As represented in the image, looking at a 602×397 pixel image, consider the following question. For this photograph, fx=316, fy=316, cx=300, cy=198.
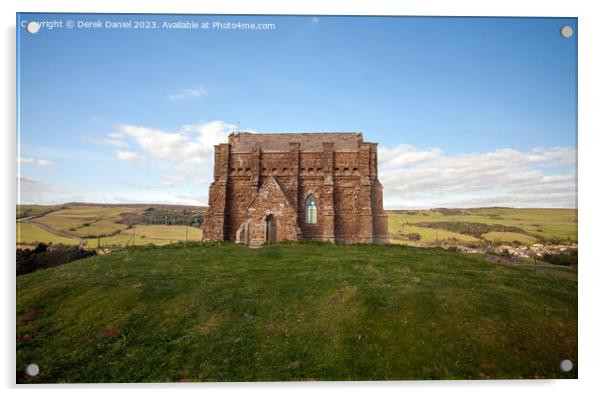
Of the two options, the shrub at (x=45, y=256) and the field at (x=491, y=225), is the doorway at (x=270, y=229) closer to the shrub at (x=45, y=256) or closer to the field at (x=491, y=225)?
the field at (x=491, y=225)

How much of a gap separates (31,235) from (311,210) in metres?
14.8


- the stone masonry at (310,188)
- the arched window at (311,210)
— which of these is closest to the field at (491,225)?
the stone masonry at (310,188)

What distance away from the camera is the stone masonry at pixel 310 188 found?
2038cm

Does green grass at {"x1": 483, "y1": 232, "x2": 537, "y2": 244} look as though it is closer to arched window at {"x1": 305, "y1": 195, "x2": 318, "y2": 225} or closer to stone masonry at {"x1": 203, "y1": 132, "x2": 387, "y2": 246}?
stone masonry at {"x1": 203, "y1": 132, "x2": 387, "y2": 246}

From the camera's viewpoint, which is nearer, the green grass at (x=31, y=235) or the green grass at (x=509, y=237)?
the green grass at (x=31, y=235)

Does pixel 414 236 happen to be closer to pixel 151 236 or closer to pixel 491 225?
pixel 491 225

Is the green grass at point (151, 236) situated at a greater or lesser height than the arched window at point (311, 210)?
lesser

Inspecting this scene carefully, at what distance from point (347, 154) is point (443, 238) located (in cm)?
801

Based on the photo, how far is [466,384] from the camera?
7012mm

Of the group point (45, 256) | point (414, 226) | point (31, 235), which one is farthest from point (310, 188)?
point (31, 235)

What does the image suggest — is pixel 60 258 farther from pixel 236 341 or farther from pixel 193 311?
pixel 236 341

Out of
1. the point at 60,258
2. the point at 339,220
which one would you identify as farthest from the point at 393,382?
the point at 339,220

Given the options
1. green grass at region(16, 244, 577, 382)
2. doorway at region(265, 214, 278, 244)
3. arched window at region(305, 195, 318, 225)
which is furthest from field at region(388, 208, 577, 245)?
doorway at region(265, 214, 278, 244)

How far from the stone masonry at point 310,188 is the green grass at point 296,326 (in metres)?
9.05
